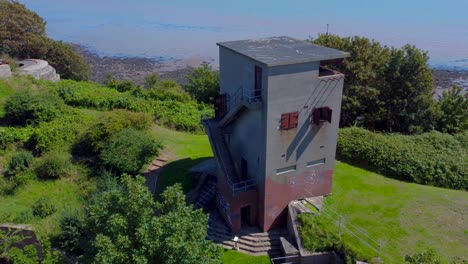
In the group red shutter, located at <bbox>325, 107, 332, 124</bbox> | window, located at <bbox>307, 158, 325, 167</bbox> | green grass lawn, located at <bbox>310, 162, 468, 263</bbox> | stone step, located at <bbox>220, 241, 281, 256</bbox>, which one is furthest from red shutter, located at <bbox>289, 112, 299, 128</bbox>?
stone step, located at <bbox>220, 241, 281, 256</bbox>

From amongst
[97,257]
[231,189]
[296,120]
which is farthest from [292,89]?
[97,257]

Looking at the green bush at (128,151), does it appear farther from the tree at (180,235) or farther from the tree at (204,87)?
the tree at (204,87)

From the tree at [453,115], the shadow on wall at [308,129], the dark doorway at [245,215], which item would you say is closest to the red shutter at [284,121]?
the shadow on wall at [308,129]

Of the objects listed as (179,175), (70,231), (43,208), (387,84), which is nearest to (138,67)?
(387,84)

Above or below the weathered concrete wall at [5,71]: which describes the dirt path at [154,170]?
below

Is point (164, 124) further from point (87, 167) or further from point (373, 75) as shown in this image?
point (373, 75)

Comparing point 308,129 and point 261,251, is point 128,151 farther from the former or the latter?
point 308,129
